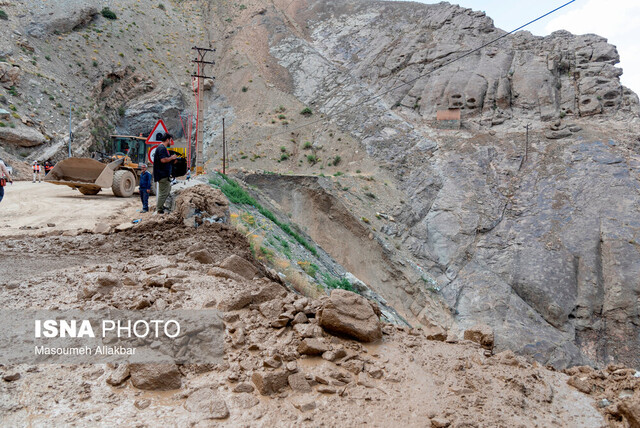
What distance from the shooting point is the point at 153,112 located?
110 feet

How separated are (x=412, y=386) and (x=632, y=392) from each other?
189 centimetres

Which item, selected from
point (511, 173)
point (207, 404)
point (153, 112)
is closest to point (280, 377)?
point (207, 404)

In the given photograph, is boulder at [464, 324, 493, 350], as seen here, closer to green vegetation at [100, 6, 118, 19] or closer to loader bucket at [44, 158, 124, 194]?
loader bucket at [44, 158, 124, 194]

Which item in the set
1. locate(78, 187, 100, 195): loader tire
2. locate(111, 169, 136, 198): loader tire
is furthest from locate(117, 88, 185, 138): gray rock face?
locate(111, 169, 136, 198): loader tire

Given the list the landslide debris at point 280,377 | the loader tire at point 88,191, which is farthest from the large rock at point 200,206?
the loader tire at point 88,191

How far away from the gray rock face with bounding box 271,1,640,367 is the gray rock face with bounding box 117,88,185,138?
11.0 meters

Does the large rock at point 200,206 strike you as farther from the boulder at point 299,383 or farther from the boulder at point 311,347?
the boulder at point 299,383

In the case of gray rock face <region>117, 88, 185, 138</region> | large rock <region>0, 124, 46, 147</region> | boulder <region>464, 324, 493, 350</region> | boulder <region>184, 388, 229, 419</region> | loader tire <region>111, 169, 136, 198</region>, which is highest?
gray rock face <region>117, 88, 185, 138</region>

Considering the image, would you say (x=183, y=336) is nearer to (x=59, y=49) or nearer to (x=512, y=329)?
(x=512, y=329)

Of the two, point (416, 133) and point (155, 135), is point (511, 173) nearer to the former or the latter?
point (416, 133)

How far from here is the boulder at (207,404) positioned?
2.56 meters

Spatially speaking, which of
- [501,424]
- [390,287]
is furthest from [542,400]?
[390,287]

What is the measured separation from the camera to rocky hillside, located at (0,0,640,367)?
18.0 metres

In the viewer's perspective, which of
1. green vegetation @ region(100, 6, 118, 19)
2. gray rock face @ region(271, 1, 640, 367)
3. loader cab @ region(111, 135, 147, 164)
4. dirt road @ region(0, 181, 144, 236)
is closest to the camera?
dirt road @ region(0, 181, 144, 236)
